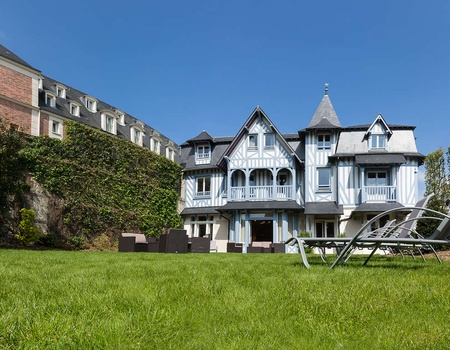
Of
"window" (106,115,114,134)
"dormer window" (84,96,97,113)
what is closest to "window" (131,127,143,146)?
"window" (106,115,114,134)

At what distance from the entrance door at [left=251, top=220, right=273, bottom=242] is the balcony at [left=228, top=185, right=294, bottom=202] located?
2.19 meters

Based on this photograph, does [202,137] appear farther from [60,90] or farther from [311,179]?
[60,90]

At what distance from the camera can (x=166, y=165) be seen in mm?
25000

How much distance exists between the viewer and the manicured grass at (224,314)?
2.12 meters

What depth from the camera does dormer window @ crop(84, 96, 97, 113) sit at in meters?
34.7

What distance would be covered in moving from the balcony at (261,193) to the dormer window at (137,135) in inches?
689

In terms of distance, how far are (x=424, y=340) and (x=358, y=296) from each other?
1.05 metres

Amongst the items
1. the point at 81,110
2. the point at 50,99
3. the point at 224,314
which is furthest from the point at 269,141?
the point at 224,314

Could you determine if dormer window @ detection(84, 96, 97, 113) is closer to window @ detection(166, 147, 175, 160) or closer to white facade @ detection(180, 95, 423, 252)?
window @ detection(166, 147, 175, 160)

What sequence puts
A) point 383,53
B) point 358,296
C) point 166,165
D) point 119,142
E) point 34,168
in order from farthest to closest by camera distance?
point 166,165 < point 119,142 < point 34,168 < point 383,53 < point 358,296

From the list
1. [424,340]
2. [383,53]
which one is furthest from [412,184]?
[424,340]

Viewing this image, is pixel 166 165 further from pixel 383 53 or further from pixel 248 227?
pixel 383 53

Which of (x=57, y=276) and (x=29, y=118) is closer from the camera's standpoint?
(x=57, y=276)

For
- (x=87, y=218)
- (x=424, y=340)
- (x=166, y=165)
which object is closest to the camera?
(x=424, y=340)
